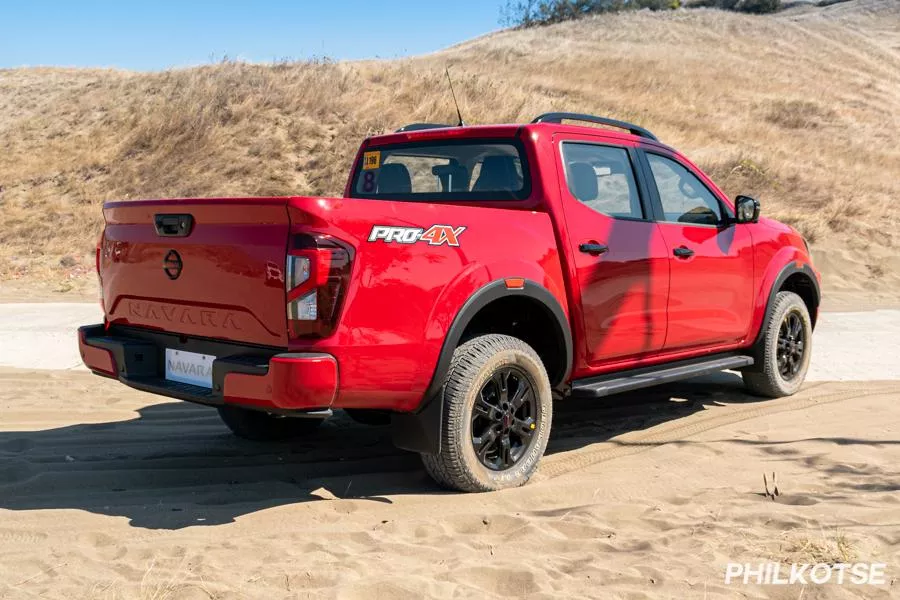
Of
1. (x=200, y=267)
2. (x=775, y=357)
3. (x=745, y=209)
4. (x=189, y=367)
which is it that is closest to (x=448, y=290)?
(x=200, y=267)

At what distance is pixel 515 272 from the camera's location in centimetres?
441

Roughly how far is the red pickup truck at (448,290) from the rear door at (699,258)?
0.02 meters

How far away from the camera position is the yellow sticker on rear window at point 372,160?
5.70 meters

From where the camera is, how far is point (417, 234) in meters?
3.95

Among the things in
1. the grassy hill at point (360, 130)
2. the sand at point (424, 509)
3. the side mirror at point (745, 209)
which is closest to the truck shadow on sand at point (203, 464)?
the sand at point (424, 509)

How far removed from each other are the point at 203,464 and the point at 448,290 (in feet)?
6.34

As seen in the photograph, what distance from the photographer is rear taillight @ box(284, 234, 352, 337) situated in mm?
3607

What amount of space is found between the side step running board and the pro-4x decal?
1.27 metres

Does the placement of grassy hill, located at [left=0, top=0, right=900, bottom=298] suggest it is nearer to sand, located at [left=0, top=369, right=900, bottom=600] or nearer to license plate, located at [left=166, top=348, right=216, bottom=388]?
sand, located at [left=0, top=369, right=900, bottom=600]

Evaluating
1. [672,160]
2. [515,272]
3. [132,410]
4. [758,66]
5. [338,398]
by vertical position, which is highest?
[758,66]

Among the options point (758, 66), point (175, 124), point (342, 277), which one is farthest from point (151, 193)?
point (758, 66)

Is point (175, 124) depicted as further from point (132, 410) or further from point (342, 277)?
point (342, 277)

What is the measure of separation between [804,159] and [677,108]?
6.52 meters

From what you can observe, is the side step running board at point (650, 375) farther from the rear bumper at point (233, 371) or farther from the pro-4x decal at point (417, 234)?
the rear bumper at point (233, 371)
